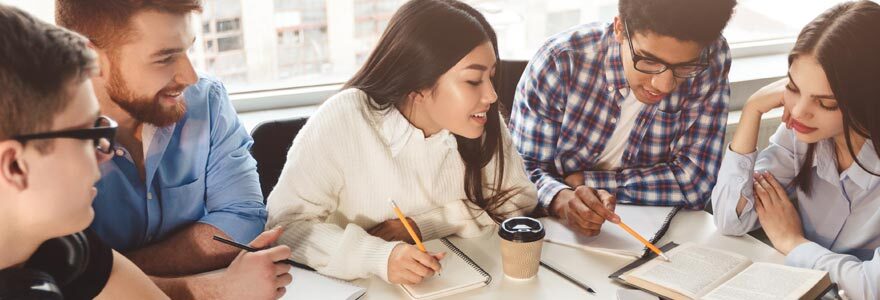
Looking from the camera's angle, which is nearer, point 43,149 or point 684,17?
point 43,149

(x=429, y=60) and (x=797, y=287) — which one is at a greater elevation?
(x=429, y=60)

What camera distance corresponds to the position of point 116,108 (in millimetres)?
1439

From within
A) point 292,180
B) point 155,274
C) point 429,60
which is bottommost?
point 155,274

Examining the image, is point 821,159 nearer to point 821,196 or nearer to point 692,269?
point 821,196

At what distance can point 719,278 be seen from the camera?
4.40ft

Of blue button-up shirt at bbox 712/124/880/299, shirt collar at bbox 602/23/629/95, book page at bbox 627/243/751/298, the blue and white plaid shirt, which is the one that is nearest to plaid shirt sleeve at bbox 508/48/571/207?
the blue and white plaid shirt

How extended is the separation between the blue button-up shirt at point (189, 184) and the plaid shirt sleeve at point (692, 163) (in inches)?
36.0

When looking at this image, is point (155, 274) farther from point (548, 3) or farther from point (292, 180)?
point (548, 3)

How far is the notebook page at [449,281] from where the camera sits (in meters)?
1.30

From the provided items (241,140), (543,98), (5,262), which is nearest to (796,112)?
(543,98)

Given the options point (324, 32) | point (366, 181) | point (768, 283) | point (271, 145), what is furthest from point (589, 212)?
point (324, 32)

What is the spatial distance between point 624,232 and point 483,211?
31cm

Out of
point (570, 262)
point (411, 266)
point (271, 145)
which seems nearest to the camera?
point (411, 266)

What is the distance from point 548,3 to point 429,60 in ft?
5.32
